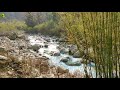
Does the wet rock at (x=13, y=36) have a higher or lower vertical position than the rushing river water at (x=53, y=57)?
higher

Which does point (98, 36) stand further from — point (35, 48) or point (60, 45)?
point (35, 48)

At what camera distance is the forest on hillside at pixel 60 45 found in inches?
181

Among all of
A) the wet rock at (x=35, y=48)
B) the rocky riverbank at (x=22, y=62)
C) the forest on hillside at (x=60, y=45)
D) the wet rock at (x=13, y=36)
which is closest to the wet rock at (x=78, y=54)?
the forest on hillside at (x=60, y=45)

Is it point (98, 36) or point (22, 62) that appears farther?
point (22, 62)

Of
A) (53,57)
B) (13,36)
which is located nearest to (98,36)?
(53,57)

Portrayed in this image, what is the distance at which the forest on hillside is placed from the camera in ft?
15.1

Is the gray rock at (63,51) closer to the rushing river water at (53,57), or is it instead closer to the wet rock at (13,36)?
the rushing river water at (53,57)

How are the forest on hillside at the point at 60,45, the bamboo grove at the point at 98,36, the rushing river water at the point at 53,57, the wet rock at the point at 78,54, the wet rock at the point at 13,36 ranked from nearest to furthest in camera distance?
the bamboo grove at the point at 98,36
the forest on hillside at the point at 60,45
the wet rock at the point at 78,54
the rushing river water at the point at 53,57
the wet rock at the point at 13,36

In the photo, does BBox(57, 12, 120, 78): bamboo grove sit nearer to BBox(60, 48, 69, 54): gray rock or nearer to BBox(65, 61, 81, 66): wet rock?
BBox(65, 61, 81, 66): wet rock

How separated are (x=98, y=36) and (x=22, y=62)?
1634 millimetres

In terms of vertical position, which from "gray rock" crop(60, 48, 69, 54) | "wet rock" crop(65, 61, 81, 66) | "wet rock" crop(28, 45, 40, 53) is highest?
"wet rock" crop(28, 45, 40, 53)

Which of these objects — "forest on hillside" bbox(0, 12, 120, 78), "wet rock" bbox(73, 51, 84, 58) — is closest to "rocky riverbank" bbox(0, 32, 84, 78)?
"forest on hillside" bbox(0, 12, 120, 78)

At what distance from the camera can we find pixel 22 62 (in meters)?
5.37
